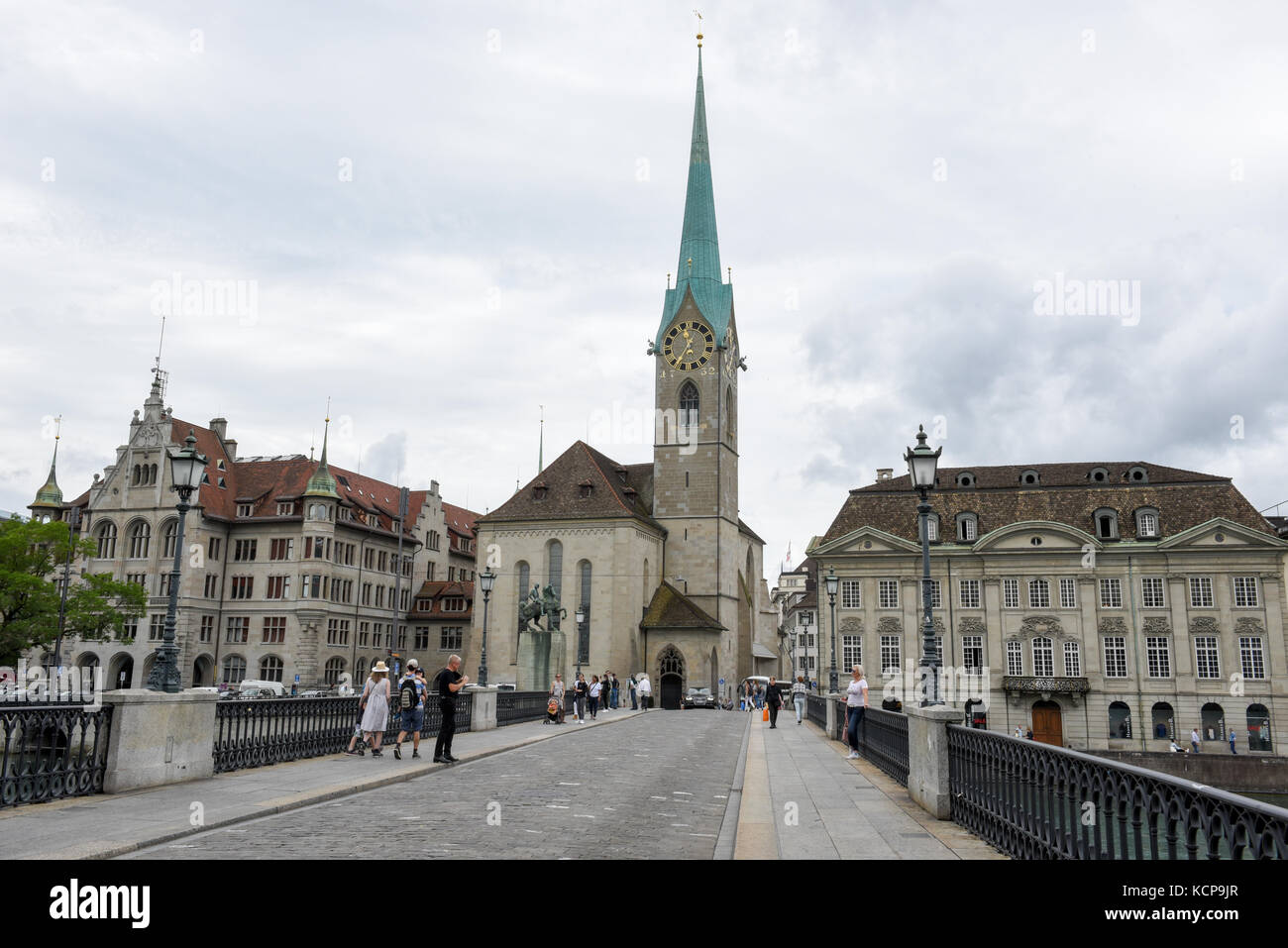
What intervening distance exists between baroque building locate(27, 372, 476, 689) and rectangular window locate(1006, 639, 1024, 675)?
37.1 meters

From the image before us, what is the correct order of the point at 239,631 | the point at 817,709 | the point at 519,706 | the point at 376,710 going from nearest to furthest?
the point at 376,710 < the point at 519,706 < the point at 817,709 < the point at 239,631

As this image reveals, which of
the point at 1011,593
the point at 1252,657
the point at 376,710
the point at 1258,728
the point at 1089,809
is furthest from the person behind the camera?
the point at 1011,593

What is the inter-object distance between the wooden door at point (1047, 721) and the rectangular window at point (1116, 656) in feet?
11.7

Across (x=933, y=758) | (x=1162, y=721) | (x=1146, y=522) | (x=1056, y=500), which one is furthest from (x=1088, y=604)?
(x=933, y=758)

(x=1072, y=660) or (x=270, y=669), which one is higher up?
(x=1072, y=660)

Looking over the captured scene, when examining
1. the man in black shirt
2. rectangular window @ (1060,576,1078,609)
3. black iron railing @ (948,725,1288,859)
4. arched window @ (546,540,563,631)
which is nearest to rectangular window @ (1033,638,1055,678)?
rectangular window @ (1060,576,1078,609)

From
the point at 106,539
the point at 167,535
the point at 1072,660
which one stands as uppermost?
the point at 167,535

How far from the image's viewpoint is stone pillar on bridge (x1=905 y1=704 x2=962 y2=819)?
11375 mm

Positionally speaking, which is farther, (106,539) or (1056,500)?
(106,539)

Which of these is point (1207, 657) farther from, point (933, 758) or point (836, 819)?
point (836, 819)

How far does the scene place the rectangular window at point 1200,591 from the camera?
5431 centimetres

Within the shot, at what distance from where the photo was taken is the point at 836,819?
1141cm

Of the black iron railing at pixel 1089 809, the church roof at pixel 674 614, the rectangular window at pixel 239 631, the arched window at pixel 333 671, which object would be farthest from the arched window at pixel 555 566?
the black iron railing at pixel 1089 809

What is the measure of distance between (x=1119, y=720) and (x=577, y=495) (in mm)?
34320
